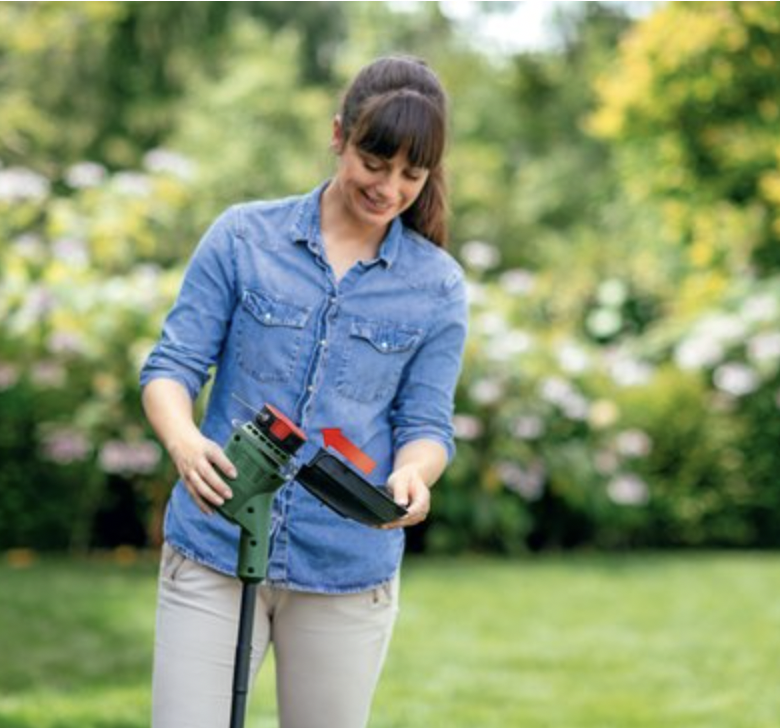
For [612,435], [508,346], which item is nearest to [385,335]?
[508,346]

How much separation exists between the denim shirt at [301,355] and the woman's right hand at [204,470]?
177mm

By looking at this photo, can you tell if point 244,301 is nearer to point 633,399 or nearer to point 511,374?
point 511,374

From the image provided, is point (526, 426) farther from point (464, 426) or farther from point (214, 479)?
point (214, 479)

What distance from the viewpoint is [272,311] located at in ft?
7.98

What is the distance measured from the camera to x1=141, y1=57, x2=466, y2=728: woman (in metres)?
2.39

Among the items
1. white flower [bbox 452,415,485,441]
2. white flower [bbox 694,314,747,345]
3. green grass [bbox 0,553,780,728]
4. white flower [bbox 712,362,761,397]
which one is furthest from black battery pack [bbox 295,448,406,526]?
white flower [bbox 694,314,747,345]

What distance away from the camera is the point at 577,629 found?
6195mm

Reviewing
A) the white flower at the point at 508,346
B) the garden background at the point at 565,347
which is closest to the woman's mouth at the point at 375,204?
the garden background at the point at 565,347

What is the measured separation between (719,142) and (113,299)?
3.51 meters

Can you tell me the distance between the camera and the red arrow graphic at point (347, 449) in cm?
229

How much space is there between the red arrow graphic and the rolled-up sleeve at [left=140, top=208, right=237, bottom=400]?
0.25 meters

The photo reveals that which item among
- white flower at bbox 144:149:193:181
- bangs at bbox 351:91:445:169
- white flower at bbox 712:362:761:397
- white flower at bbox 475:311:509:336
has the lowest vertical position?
bangs at bbox 351:91:445:169

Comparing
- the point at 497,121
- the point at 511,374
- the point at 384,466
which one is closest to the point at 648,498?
the point at 511,374

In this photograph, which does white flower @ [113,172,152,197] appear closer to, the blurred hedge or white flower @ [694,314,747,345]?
the blurred hedge
